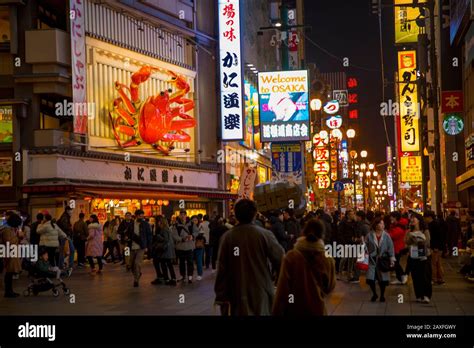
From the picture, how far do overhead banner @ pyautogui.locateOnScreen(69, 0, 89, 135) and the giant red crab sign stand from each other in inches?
110

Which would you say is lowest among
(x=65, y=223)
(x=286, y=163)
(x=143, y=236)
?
(x=143, y=236)

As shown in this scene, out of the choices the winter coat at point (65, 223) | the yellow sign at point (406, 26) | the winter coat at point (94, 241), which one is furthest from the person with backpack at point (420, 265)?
the yellow sign at point (406, 26)

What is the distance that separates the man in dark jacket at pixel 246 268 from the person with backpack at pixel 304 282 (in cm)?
52

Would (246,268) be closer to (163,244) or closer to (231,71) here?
(163,244)

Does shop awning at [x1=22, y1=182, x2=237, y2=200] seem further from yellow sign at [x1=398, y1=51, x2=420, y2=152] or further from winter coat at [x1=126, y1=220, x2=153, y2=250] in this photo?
yellow sign at [x1=398, y1=51, x2=420, y2=152]

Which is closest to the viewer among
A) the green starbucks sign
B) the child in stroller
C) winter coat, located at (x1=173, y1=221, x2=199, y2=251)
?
the child in stroller

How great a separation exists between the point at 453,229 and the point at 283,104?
439 inches

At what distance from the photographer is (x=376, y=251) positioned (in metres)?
17.2


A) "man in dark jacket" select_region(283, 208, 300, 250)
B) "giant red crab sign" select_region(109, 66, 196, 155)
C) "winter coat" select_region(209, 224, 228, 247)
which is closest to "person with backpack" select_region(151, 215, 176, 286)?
"winter coat" select_region(209, 224, 228, 247)

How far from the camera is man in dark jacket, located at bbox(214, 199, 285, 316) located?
27.2 feet

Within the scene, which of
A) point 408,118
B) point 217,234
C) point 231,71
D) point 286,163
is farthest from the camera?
point 408,118

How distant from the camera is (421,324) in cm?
1248

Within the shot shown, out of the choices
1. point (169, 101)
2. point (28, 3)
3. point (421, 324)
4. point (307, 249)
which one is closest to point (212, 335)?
point (421, 324)

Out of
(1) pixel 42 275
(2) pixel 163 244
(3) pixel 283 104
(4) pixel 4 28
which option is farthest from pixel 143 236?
(3) pixel 283 104
